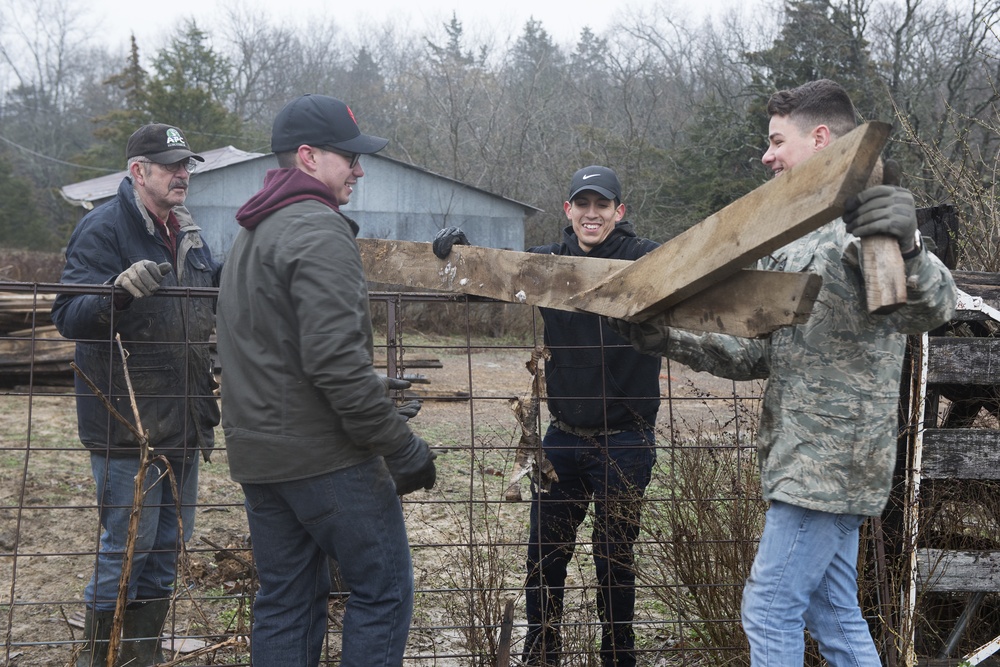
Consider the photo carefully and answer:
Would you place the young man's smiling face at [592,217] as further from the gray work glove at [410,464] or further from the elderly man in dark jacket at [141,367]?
the elderly man in dark jacket at [141,367]

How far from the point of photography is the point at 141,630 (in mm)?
3484

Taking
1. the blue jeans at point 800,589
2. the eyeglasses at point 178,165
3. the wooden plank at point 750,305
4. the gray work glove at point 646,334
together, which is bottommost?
the blue jeans at point 800,589

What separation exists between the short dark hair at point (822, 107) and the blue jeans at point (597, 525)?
1.32m

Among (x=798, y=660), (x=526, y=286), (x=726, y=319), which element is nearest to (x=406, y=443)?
(x=526, y=286)

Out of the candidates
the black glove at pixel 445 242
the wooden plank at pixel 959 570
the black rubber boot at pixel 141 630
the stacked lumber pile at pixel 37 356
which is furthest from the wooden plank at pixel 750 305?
the stacked lumber pile at pixel 37 356

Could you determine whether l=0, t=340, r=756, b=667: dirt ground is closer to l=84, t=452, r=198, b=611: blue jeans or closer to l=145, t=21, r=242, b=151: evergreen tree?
l=84, t=452, r=198, b=611: blue jeans

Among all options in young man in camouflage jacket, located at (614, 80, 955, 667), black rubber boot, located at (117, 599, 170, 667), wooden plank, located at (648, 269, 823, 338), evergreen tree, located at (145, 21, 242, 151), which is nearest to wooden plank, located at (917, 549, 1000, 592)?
young man in camouflage jacket, located at (614, 80, 955, 667)

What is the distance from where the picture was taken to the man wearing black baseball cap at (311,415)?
237cm

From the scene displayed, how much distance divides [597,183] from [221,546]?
346cm

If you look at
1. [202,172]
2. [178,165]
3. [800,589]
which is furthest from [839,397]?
[202,172]

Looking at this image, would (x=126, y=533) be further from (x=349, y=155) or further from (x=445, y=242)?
(x=349, y=155)

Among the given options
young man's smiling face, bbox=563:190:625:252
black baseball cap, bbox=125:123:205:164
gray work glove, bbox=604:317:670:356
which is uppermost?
black baseball cap, bbox=125:123:205:164

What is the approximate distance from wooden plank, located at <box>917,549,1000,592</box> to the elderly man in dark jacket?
264 cm

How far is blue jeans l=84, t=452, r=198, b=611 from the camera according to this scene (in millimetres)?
3354
